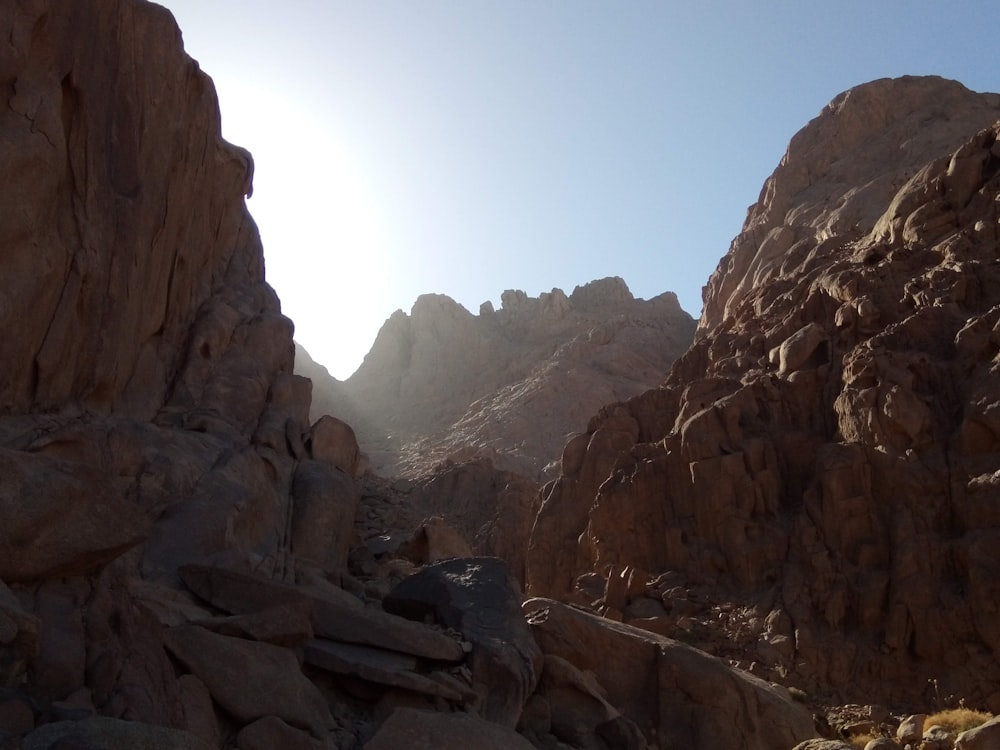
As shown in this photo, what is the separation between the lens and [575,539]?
3719 centimetres

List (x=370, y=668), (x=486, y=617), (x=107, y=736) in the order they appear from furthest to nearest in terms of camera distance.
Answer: (x=486, y=617)
(x=370, y=668)
(x=107, y=736)

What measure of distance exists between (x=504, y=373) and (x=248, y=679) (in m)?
79.2

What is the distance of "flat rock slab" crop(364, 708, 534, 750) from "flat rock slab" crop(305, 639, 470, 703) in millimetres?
868

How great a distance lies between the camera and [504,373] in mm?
89188

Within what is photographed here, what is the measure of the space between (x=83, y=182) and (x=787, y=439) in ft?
72.5

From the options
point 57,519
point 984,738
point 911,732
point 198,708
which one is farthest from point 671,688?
point 57,519

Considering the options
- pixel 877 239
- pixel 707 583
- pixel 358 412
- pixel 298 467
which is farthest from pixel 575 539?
pixel 358 412

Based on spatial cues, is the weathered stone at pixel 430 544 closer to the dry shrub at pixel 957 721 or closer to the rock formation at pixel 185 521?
the rock formation at pixel 185 521

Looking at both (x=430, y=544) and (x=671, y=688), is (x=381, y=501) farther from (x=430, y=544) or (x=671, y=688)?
(x=671, y=688)

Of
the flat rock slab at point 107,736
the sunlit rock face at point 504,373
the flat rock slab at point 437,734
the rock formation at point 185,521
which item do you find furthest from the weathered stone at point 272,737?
the sunlit rock face at point 504,373

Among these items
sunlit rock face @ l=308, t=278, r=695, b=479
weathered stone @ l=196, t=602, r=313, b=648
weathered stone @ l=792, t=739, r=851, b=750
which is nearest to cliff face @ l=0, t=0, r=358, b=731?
weathered stone @ l=196, t=602, r=313, b=648

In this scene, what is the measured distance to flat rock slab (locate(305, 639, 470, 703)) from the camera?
11641mm

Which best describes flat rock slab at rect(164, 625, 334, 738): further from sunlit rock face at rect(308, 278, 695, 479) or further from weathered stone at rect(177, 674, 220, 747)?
sunlit rock face at rect(308, 278, 695, 479)

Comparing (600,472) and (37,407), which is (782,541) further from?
(37,407)
